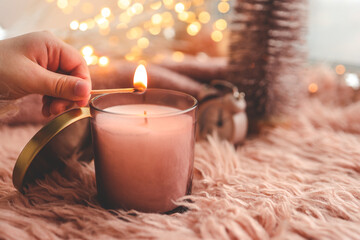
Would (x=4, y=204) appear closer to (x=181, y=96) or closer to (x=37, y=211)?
(x=37, y=211)

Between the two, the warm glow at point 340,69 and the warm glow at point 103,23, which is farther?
the warm glow at point 340,69

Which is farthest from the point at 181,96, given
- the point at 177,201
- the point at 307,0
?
the point at 307,0

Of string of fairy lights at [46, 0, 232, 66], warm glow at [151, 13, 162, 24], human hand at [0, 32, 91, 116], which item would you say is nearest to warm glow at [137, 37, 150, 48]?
string of fairy lights at [46, 0, 232, 66]

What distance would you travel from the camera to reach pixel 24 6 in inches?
33.4

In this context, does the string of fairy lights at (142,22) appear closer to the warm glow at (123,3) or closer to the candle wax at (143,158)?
the warm glow at (123,3)

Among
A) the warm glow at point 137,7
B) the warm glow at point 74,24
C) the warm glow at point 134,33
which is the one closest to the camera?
the warm glow at point 74,24

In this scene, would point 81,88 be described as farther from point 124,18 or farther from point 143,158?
point 124,18

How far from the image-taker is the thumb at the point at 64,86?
0.46m

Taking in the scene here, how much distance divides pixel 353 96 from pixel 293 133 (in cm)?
41

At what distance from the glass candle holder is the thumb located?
3 centimetres

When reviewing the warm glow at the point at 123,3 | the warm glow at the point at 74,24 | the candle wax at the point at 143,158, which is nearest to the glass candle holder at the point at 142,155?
the candle wax at the point at 143,158

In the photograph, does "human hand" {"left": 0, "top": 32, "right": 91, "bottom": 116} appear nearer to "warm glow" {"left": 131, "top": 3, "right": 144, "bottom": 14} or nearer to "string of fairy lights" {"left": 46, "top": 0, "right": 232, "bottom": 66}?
"string of fairy lights" {"left": 46, "top": 0, "right": 232, "bottom": 66}

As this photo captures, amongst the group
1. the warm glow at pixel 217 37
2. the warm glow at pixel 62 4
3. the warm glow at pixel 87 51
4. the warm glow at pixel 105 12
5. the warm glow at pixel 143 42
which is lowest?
the warm glow at pixel 87 51

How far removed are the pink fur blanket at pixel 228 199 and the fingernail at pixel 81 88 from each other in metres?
0.17
